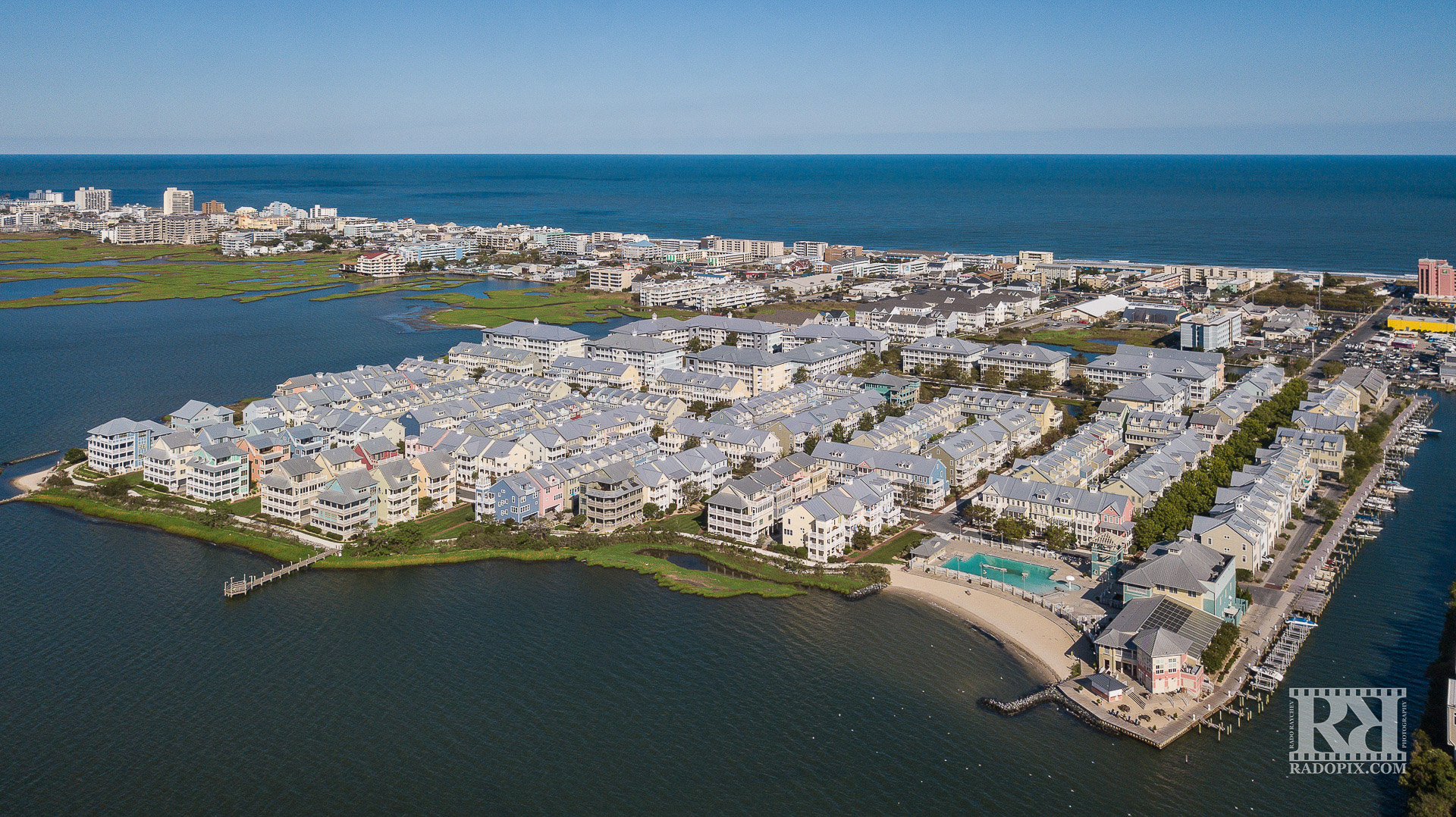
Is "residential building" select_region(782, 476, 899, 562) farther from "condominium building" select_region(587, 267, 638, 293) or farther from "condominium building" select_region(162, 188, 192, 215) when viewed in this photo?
"condominium building" select_region(162, 188, 192, 215)

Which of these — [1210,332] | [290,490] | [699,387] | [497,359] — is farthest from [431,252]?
[290,490]

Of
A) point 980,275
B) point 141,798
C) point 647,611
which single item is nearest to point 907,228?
point 980,275

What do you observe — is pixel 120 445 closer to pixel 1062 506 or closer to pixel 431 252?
pixel 1062 506

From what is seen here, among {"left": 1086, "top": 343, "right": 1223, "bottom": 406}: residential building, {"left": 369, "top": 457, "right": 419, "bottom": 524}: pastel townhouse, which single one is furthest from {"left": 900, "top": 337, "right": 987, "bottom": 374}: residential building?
{"left": 369, "top": 457, "right": 419, "bottom": 524}: pastel townhouse

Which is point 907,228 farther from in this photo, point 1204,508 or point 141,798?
point 141,798

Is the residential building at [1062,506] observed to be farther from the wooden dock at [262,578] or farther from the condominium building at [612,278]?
the condominium building at [612,278]

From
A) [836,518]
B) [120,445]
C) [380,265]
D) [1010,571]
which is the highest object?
[380,265]

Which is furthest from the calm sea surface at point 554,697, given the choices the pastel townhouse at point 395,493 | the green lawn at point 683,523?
the pastel townhouse at point 395,493
